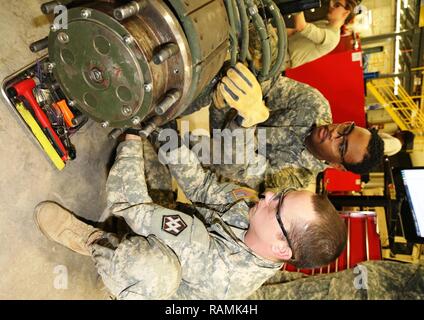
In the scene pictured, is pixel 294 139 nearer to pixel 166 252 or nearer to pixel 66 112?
pixel 166 252

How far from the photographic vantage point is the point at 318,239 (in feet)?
4.80

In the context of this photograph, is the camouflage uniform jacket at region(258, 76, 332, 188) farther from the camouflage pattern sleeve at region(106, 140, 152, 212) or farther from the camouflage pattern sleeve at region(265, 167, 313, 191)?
the camouflage pattern sleeve at region(106, 140, 152, 212)

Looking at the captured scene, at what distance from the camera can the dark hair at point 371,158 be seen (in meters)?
2.28

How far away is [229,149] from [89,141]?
890 mm

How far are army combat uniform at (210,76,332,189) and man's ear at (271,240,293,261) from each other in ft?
2.88

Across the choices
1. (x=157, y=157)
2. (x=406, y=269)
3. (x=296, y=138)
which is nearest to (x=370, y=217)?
(x=406, y=269)

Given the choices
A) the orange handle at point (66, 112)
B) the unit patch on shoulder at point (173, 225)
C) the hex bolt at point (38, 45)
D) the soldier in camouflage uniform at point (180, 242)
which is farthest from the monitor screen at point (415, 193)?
the hex bolt at point (38, 45)

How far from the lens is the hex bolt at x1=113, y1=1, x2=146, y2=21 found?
3.38 feet

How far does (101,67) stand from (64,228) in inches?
37.7

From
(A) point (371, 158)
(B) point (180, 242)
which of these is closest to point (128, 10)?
(B) point (180, 242)

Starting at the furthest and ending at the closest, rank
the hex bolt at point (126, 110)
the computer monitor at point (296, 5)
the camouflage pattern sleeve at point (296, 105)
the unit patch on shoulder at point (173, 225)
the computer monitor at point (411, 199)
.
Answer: the camouflage pattern sleeve at point (296, 105)
the computer monitor at point (411, 199)
the computer monitor at point (296, 5)
the unit patch on shoulder at point (173, 225)
the hex bolt at point (126, 110)

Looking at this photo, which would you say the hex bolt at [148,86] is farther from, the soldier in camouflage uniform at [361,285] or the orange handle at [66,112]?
the soldier in camouflage uniform at [361,285]

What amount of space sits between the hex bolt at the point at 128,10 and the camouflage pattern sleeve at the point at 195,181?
2.95 ft

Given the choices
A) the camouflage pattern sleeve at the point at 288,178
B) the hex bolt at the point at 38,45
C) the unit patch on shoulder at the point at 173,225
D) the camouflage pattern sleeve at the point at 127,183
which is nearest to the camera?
the hex bolt at the point at 38,45
